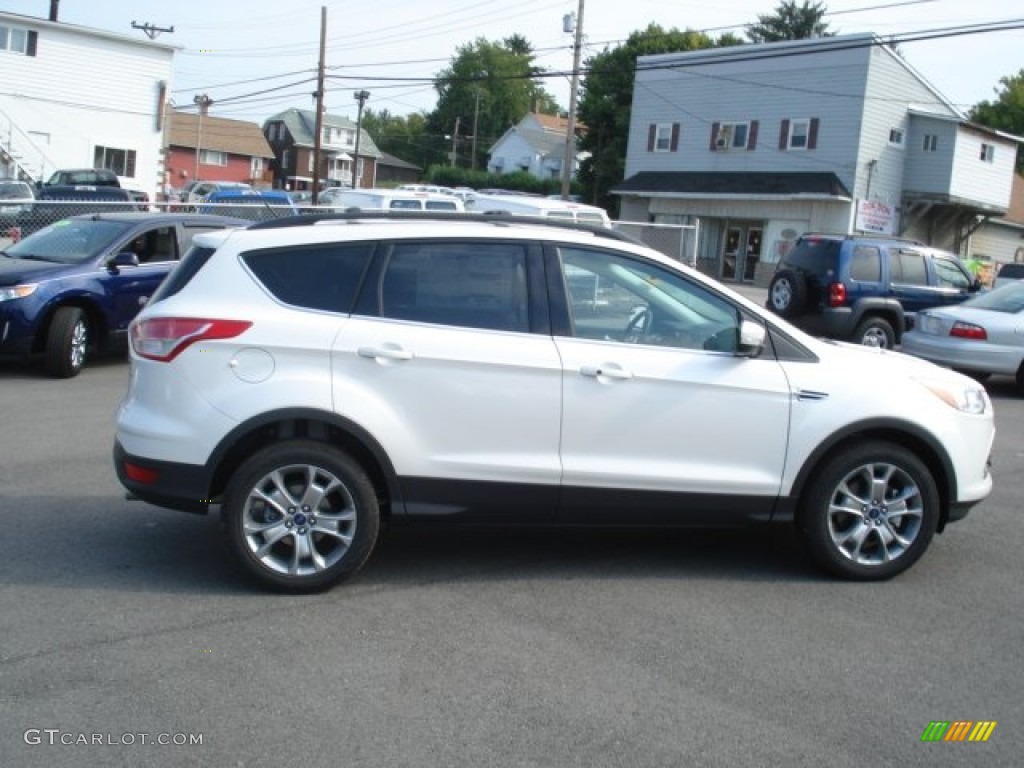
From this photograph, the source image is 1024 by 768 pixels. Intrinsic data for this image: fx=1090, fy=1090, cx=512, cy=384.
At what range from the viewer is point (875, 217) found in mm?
38156

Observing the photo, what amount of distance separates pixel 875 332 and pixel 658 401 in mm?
11326

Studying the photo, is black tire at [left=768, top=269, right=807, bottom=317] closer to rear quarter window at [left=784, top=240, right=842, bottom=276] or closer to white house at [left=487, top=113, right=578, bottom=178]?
rear quarter window at [left=784, top=240, right=842, bottom=276]

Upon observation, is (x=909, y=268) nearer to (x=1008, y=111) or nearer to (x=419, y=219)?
(x=419, y=219)

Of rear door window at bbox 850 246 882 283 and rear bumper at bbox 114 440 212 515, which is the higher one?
rear door window at bbox 850 246 882 283

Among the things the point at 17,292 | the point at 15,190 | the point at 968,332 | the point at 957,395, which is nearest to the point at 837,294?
the point at 968,332

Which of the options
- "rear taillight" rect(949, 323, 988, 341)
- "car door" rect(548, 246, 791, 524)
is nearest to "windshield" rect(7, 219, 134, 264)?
"car door" rect(548, 246, 791, 524)

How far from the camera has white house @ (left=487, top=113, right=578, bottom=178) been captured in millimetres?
77062

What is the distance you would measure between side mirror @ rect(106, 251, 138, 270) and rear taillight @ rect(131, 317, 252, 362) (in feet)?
22.2

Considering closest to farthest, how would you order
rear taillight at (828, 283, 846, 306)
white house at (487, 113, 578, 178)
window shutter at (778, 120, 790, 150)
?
rear taillight at (828, 283, 846, 306) < window shutter at (778, 120, 790, 150) < white house at (487, 113, 578, 178)

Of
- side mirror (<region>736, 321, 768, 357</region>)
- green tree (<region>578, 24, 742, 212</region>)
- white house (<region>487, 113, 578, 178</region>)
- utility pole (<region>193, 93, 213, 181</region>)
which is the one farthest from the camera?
white house (<region>487, 113, 578, 178</region>)

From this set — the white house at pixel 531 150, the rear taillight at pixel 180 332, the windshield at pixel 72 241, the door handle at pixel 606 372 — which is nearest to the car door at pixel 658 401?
the door handle at pixel 606 372

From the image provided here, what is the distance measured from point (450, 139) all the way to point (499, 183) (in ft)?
138

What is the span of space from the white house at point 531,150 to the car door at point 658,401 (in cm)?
7096

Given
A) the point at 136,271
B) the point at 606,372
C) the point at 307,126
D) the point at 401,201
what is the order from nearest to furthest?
the point at 606,372 → the point at 136,271 → the point at 401,201 → the point at 307,126
